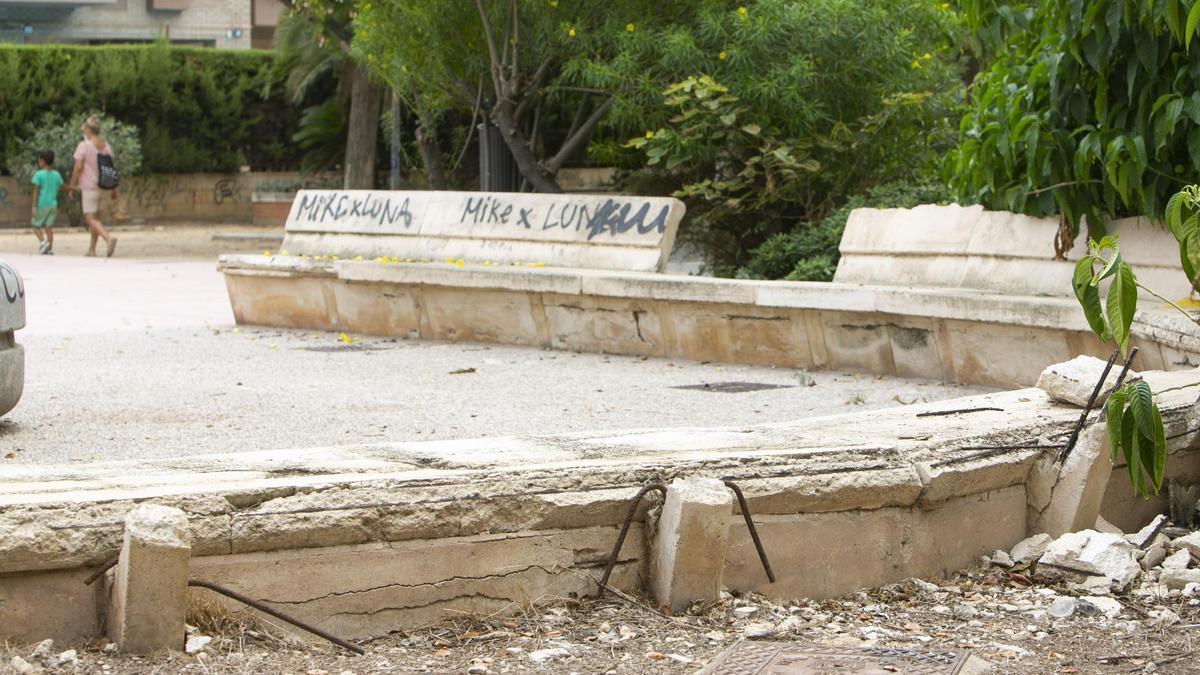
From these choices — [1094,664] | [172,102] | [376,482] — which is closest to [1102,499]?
[1094,664]

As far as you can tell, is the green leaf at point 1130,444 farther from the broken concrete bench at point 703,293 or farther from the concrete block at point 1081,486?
the broken concrete bench at point 703,293

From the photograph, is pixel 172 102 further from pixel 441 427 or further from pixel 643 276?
pixel 441 427

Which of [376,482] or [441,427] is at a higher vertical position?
[376,482]

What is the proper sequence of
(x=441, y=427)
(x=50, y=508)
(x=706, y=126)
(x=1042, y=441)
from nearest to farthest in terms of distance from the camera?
(x=50, y=508), (x=1042, y=441), (x=441, y=427), (x=706, y=126)

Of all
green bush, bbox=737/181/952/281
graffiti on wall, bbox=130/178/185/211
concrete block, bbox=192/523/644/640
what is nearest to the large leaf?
concrete block, bbox=192/523/644/640

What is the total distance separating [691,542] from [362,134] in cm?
2057

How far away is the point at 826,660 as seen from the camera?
3598 mm

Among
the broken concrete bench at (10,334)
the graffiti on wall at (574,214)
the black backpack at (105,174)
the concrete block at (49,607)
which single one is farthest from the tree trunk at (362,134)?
the concrete block at (49,607)

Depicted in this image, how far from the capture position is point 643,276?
32.2 ft

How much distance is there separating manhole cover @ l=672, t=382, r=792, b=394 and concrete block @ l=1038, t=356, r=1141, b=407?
10.6 feet

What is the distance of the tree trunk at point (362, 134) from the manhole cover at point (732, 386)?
16.0 meters

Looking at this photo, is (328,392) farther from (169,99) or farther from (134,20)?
(134,20)

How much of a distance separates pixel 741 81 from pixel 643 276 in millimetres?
2102

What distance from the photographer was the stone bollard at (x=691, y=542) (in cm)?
377
